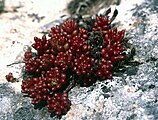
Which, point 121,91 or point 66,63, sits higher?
point 66,63

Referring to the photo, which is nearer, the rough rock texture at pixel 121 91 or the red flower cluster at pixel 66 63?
the rough rock texture at pixel 121 91

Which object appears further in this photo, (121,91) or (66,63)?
(66,63)

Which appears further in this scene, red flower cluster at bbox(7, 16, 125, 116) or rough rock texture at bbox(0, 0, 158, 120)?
red flower cluster at bbox(7, 16, 125, 116)

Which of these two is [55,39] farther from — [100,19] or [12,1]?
[12,1]
